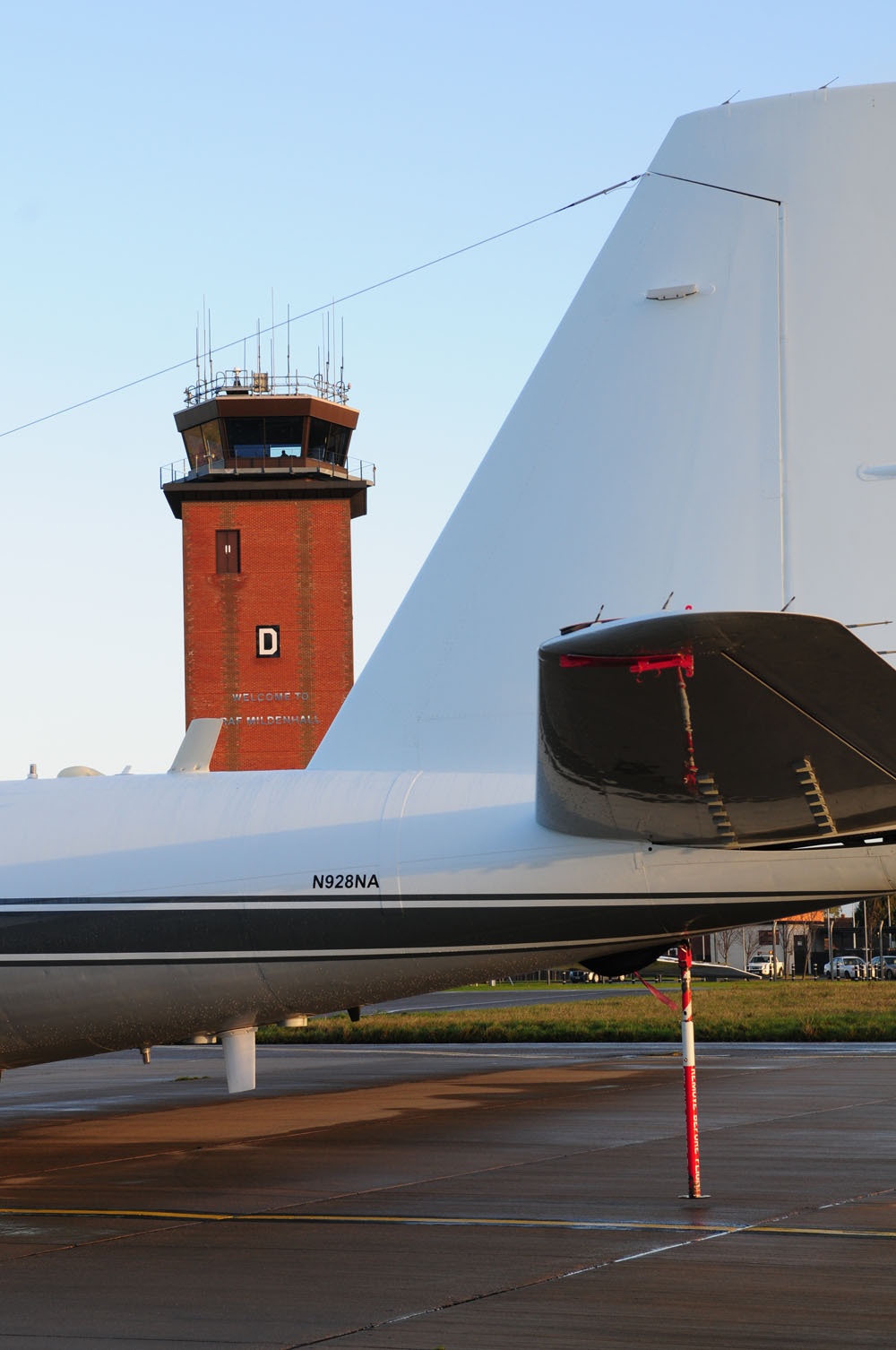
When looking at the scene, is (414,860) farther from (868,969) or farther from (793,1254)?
(868,969)

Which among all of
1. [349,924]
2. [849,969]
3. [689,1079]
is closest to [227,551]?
[849,969]

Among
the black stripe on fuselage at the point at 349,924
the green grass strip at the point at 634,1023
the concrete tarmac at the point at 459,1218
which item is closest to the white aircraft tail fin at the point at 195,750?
the black stripe on fuselage at the point at 349,924

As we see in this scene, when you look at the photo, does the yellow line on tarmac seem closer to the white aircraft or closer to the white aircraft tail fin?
the white aircraft

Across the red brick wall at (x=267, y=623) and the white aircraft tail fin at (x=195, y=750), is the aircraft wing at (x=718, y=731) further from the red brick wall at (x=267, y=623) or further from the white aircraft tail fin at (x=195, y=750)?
the red brick wall at (x=267, y=623)

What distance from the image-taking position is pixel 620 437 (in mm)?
13727

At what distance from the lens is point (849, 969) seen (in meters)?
82.9

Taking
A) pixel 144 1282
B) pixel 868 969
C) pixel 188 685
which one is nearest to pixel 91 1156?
pixel 144 1282

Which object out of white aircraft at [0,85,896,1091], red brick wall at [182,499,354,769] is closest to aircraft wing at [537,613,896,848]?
white aircraft at [0,85,896,1091]

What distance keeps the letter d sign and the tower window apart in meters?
3.85

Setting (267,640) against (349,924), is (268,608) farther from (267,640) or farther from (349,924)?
(349,924)

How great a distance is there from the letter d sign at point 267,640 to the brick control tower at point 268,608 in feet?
0.17

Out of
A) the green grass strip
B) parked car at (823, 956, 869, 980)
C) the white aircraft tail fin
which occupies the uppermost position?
the white aircraft tail fin

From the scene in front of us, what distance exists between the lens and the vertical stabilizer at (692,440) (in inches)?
506

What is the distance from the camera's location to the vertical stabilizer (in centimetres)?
1286
